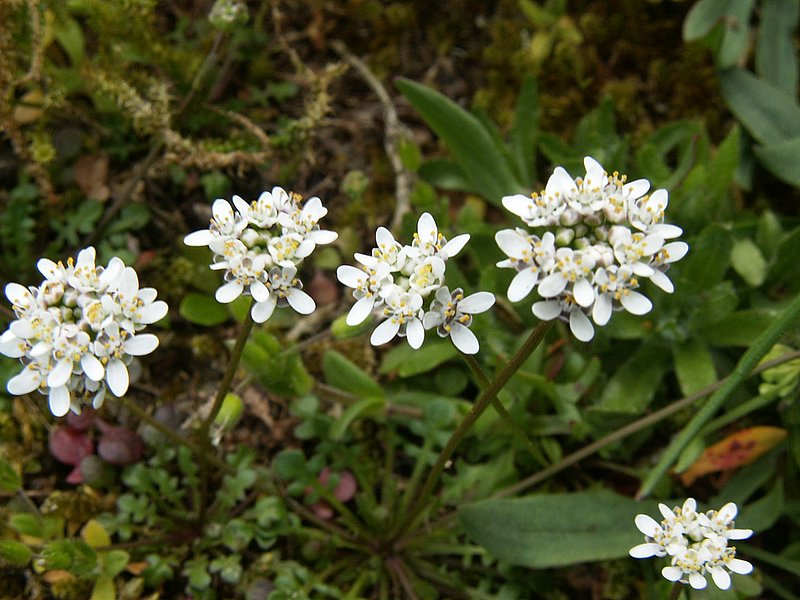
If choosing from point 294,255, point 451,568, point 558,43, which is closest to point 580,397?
point 451,568

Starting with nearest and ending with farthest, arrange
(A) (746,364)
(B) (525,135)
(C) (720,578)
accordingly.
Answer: (C) (720,578)
(A) (746,364)
(B) (525,135)

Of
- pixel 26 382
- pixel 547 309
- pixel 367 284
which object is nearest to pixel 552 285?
pixel 547 309

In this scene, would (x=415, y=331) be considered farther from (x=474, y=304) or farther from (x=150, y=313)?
(x=150, y=313)

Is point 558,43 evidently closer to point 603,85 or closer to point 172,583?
point 603,85

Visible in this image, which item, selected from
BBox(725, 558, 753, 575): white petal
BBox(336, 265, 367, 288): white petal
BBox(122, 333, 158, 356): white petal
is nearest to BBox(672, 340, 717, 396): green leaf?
BBox(725, 558, 753, 575): white petal

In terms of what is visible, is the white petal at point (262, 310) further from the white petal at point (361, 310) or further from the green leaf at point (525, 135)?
the green leaf at point (525, 135)

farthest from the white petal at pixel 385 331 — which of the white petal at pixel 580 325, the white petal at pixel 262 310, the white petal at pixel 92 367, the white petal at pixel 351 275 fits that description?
the white petal at pixel 92 367
